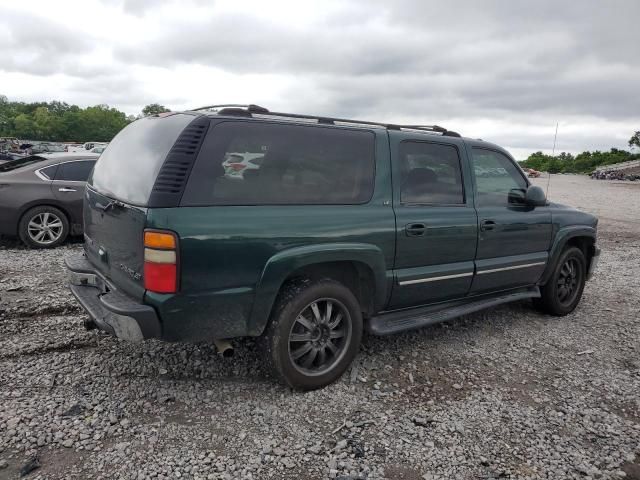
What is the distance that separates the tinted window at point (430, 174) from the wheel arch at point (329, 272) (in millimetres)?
611

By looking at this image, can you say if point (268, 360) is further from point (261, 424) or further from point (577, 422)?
point (577, 422)

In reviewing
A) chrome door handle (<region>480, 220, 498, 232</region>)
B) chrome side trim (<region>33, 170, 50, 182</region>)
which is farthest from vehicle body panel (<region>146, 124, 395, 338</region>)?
chrome side trim (<region>33, 170, 50, 182</region>)

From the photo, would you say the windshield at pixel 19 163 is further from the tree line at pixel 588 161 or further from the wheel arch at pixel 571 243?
the tree line at pixel 588 161

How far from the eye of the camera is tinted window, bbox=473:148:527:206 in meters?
4.43

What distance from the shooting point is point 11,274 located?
5906 millimetres

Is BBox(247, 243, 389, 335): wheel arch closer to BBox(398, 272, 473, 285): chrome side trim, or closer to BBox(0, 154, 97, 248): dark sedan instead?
BBox(398, 272, 473, 285): chrome side trim

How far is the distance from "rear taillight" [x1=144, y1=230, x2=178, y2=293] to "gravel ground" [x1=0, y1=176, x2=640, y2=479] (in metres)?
0.88

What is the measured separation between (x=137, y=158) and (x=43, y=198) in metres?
4.97

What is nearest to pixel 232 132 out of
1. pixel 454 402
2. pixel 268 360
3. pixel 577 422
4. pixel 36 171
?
pixel 268 360

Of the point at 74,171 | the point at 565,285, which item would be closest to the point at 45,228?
the point at 74,171

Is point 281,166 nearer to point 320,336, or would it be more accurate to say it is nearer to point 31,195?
point 320,336

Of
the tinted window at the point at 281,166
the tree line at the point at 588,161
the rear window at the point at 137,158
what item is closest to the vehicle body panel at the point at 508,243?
the tinted window at the point at 281,166

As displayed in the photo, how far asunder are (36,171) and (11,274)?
2.22 m

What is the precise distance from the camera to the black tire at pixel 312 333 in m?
Answer: 3.24
